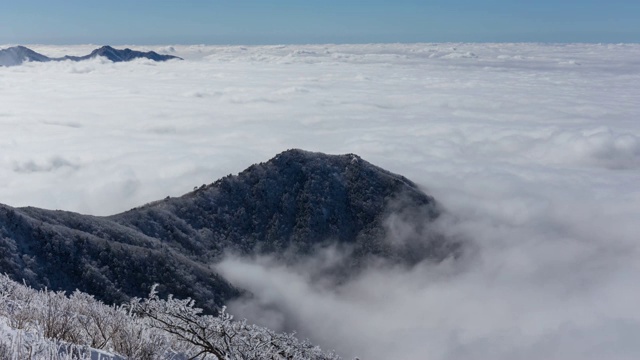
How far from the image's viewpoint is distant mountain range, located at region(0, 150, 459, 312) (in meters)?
56.9

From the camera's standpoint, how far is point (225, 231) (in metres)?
96.4

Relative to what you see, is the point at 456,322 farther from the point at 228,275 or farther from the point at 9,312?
the point at 9,312

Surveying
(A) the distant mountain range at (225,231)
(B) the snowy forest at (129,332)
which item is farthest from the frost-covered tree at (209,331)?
(A) the distant mountain range at (225,231)

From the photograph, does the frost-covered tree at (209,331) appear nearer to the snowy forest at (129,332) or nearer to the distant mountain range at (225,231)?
Answer: the snowy forest at (129,332)

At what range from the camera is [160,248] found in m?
69.6

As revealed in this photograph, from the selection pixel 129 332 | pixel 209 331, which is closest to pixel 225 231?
pixel 209 331

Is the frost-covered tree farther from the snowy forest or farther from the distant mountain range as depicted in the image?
the distant mountain range

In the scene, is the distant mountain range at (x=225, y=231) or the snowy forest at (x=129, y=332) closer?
the snowy forest at (x=129, y=332)

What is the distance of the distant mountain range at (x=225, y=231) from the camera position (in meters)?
56.9

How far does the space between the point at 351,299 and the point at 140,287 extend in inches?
1828

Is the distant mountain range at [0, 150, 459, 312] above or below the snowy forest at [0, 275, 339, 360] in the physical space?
below

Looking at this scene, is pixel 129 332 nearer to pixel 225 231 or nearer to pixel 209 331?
pixel 209 331

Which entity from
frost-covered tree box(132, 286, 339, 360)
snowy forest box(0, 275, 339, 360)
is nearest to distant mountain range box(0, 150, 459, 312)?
snowy forest box(0, 275, 339, 360)

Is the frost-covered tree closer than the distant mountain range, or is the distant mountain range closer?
the frost-covered tree
